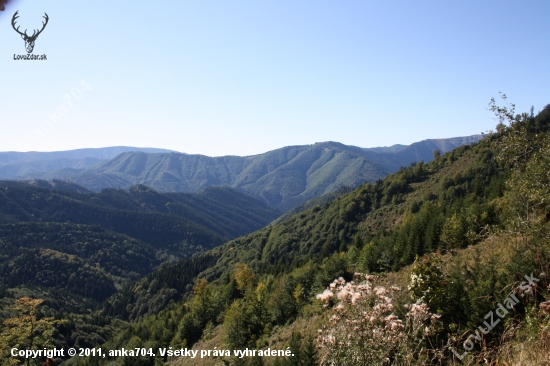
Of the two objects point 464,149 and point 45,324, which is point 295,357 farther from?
point 464,149

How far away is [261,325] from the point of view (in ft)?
149

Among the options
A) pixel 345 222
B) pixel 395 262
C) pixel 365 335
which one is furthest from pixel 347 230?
pixel 365 335

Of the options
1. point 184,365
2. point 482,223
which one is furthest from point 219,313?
point 482,223

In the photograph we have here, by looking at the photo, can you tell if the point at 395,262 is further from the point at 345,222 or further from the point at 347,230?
the point at 345,222

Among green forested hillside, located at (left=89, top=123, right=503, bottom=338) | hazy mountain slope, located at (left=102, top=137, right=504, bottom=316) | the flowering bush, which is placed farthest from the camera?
hazy mountain slope, located at (left=102, top=137, right=504, bottom=316)

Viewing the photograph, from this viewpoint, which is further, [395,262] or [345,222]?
[345,222]

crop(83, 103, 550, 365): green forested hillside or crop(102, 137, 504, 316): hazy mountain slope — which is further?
crop(102, 137, 504, 316): hazy mountain slope

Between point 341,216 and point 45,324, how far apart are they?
10255cm

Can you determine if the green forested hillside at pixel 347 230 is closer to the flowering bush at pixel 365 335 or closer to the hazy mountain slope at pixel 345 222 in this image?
the hazy mountain slope at pixel 345 222

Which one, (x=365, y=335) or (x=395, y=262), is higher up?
(x=365, y=335)

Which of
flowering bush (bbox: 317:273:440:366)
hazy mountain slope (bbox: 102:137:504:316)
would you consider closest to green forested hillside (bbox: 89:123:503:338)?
hazy mountain slope (bbox: 102:137:504:316)

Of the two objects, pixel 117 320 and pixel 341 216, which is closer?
pixel 341 216

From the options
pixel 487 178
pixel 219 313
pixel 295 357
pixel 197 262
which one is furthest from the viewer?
pixel 197 262

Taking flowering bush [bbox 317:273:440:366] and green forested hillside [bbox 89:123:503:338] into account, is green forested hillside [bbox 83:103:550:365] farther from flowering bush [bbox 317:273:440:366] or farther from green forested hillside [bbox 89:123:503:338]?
green forested hillside [bbox 89:123:503:338]
